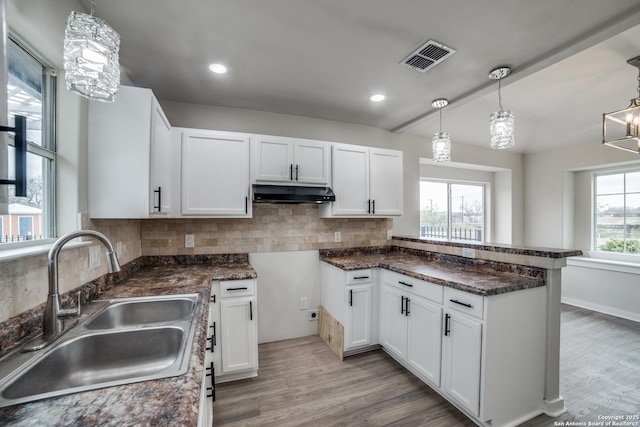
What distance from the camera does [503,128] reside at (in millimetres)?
2062

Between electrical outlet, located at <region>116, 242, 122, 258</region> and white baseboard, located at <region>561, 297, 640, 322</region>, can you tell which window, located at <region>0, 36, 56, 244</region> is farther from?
white baseboard, located at <region>561, 297, 640, 322</region>

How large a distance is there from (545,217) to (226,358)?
5302 mm

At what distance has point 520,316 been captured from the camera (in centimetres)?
180

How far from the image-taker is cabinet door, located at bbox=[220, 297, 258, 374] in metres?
2.20

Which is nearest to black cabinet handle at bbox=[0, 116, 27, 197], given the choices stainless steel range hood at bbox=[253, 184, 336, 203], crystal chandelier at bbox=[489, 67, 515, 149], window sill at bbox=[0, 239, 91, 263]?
window sill at bbox=[0, 239, 91, 263]

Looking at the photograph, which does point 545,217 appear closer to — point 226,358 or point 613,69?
point 613,69

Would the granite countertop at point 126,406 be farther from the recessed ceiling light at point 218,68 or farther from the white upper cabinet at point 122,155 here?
the recessed ceiling light at point 218,68

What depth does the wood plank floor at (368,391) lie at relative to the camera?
1865mm

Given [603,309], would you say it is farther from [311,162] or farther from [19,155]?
[19,155]

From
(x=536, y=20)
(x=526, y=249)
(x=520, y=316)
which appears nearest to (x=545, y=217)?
(x=526, y=249)

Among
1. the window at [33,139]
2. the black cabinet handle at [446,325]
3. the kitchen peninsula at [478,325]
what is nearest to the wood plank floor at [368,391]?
the kitchen peninsula at [478,325]

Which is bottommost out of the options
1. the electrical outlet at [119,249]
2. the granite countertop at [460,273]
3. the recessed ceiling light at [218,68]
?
the granite countertop at [460,273]

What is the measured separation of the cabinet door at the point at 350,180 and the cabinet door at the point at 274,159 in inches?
19.9

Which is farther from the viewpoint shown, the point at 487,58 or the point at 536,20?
the point at 487,58
